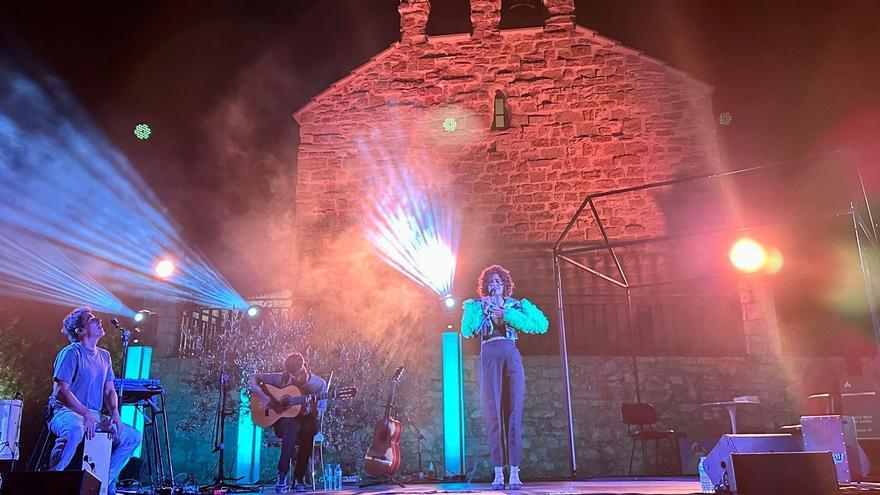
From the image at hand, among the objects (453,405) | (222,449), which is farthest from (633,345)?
(222,449)

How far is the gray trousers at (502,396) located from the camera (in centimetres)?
445

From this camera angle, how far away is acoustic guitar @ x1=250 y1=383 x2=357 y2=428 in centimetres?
570

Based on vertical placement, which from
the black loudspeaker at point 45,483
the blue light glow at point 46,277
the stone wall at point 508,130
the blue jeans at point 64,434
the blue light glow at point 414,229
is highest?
the stone wall at point 508,130

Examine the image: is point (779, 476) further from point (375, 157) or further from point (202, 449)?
point (375, 157)

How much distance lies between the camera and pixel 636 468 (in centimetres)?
724

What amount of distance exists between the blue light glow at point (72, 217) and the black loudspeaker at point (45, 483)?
5.85 metres

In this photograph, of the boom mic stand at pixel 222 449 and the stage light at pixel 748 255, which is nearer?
the boom mic stand at pixel 222 449

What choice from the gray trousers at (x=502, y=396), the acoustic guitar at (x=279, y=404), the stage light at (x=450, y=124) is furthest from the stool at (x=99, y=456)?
the stage light at (x=450, y=124)

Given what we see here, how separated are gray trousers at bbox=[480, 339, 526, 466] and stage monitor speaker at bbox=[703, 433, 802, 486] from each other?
1305 millimetres

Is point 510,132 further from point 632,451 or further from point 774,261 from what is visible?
point 632,451

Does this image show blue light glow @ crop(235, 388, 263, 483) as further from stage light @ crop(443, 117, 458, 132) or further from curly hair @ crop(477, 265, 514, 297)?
stage light @ crop(443, 117, 458, 132)

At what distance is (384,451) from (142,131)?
8.77 m

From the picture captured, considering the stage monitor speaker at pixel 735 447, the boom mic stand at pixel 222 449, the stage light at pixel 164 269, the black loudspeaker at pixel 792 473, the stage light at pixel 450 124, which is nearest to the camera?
the black loudspeaker at pixel 792 473

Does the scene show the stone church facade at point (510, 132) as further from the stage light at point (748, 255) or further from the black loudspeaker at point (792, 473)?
the black loudspeaker at point (792, 473)
